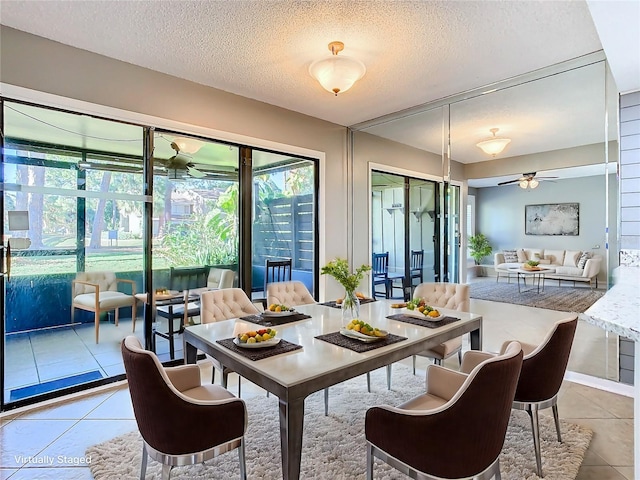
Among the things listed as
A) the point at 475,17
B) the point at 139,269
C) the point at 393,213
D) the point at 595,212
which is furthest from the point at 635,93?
the point at 139,269

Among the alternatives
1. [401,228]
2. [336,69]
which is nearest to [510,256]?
[401,228]

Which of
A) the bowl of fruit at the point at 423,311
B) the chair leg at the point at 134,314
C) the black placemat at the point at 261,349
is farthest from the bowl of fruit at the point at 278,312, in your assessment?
the chair leg at the point at 134,314

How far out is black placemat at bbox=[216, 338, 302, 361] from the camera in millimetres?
1734

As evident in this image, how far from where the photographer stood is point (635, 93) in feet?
9.61

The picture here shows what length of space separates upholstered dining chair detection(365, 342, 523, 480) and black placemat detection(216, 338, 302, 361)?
0.61m

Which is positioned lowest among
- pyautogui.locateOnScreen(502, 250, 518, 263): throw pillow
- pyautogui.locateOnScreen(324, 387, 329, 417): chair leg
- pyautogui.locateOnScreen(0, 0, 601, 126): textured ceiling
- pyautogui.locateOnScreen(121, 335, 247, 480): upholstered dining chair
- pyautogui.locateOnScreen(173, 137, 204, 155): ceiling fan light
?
pyautogui.locateOnScreen(324, 387, 329, 417): chair leg

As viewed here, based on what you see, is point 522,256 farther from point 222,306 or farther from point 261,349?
point 261,349

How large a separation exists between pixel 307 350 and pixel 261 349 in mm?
238

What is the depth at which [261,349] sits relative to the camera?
71.6 inches

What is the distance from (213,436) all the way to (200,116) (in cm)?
303

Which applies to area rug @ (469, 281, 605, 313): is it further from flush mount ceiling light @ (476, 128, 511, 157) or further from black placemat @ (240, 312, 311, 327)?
black placemat @ (240, 312, 311, 327)

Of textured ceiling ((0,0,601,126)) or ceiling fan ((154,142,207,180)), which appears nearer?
textured ceiling ((0,0,601,126))

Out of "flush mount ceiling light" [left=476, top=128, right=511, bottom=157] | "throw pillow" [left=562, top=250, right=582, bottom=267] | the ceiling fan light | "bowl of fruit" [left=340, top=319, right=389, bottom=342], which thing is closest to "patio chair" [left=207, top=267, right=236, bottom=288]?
the ceiling fan light

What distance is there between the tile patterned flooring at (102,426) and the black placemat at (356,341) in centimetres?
118
